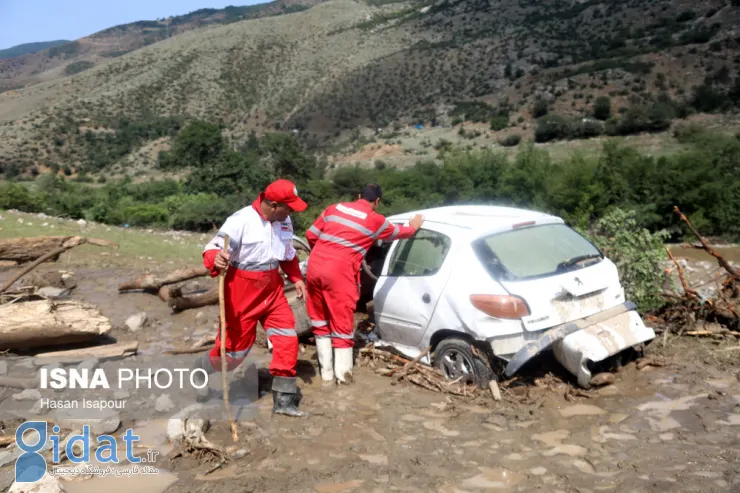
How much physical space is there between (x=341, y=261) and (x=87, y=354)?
8.14ft

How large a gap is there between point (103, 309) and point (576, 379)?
5.42 m

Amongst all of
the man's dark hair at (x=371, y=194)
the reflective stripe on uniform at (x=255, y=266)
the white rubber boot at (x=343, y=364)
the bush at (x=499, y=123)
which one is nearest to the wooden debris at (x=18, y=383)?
the reflective stripe on uniform at (x=255, y=266)

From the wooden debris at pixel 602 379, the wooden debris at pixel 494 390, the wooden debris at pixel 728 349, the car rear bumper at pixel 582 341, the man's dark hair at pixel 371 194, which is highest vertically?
the man's dark hair at pixel 371 194

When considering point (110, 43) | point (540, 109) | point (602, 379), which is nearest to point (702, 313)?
point (602, 379)

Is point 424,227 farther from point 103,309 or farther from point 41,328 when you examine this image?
point 103,309

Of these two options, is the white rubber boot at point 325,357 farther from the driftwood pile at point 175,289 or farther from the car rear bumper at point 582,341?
the driftwood pile at point 175,289

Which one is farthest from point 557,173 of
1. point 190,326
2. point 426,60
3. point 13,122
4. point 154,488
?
point 13,122

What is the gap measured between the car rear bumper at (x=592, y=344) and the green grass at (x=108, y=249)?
733 cm

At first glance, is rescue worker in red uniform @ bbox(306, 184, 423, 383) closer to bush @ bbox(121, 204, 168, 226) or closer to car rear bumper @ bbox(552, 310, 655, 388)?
car rear bumper @ bbox(552, 310, 655, 388)

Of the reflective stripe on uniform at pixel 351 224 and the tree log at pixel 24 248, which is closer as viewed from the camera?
the reflective stripe on uniform at pixel 351 224

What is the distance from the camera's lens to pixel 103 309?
777cm

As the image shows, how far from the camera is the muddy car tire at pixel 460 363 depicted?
5109 mm

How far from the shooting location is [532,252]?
17.4 ft

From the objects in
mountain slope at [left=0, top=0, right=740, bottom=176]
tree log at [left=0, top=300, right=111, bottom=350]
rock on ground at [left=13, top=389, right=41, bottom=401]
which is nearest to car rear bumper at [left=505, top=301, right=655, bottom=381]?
rock on ground at [left=13, top=389, right=41, bottom=401]
